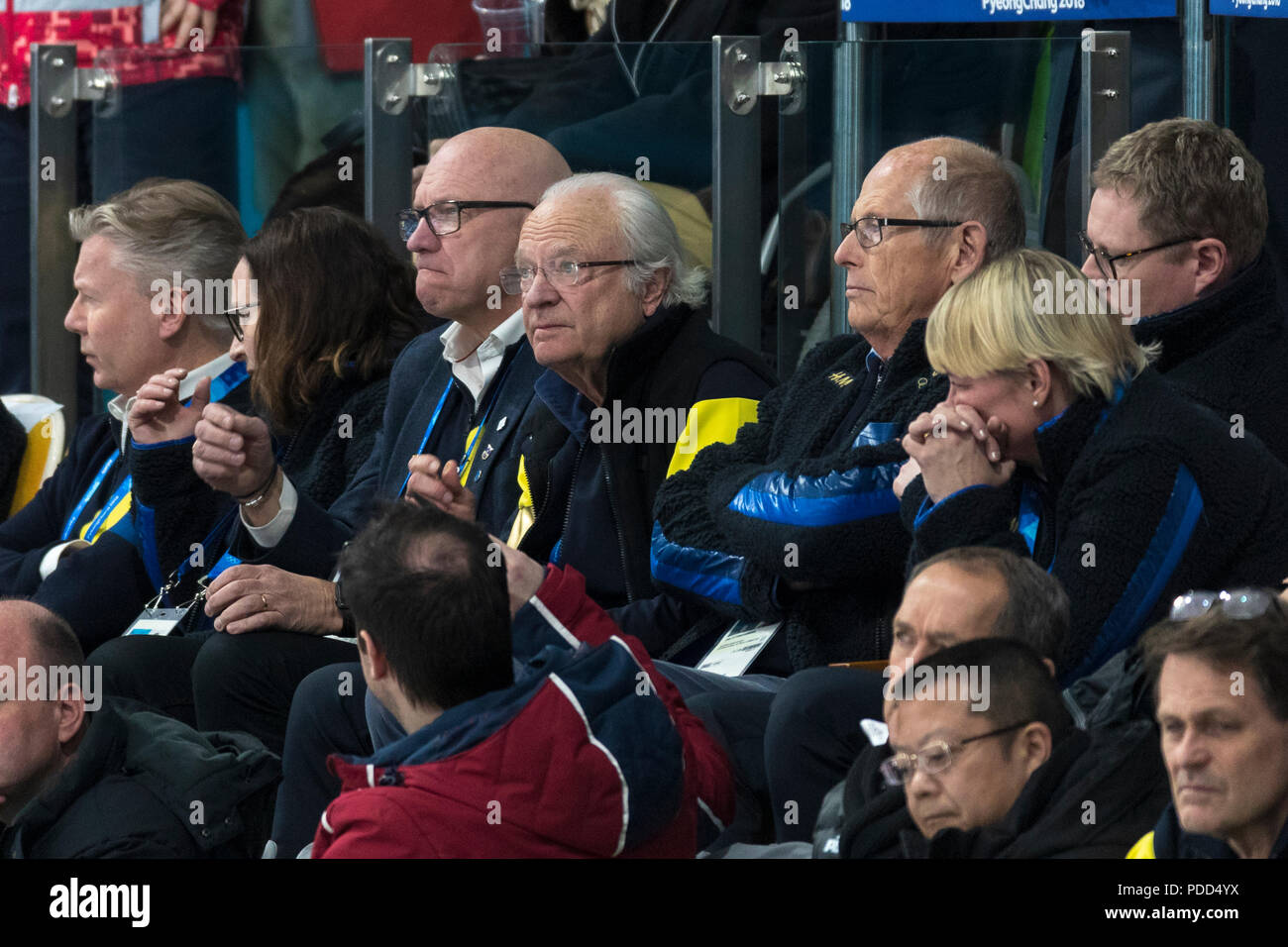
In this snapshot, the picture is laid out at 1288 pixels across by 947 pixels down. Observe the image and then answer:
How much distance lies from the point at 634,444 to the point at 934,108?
1292 mm

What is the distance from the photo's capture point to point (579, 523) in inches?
159

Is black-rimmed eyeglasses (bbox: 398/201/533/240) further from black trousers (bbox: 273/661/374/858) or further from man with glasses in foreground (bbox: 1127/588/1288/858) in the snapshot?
man with glasses in foreground (bbox: 1127/588/1288/858)

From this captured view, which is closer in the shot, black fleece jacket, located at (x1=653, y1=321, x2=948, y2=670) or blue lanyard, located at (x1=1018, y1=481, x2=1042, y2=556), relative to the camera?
blue lanyard, located at (x1=1018, y1=481, x2=1042, y2=556)

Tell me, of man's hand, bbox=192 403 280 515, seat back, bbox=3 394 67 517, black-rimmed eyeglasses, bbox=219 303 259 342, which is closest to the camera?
man's hand, bbox=192 403 280 515

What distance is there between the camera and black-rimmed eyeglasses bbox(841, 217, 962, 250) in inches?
150

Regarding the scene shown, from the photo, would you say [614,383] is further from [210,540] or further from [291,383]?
[210,540]

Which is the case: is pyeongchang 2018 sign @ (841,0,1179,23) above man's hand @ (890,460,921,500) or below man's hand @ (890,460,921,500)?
above

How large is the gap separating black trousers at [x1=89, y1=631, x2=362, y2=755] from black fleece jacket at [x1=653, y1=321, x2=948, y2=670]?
2.36ft

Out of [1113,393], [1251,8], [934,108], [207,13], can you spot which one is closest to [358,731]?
Result: [1113,393]

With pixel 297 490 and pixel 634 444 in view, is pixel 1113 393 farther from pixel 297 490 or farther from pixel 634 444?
pixel 297 490

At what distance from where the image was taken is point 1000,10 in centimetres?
505
